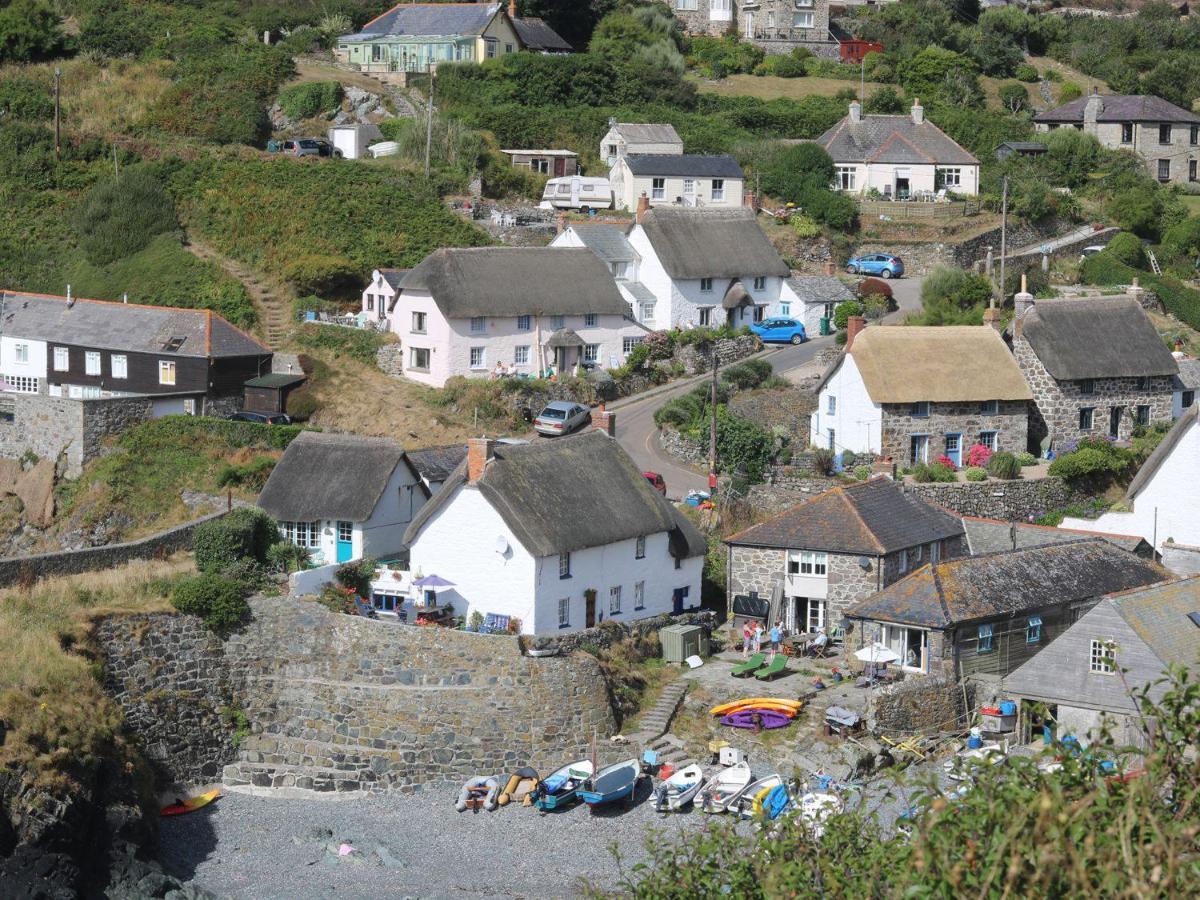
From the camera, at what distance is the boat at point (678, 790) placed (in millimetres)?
38250

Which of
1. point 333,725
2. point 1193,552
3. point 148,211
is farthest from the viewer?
point 148,211

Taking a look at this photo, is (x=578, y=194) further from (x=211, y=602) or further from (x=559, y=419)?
(x=211, y=602)

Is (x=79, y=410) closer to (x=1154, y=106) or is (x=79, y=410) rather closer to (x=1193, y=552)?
(x=1193, y=552)

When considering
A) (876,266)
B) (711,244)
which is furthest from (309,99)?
(876,266)

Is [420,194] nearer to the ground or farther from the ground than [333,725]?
farther from the ground

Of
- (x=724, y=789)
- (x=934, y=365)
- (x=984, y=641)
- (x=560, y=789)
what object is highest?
(x=934, y=365)

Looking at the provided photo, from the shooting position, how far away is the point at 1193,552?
159 ft

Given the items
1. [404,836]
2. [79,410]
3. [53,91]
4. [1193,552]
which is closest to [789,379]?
[1193,552]

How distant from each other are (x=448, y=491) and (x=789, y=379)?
63.3 feet

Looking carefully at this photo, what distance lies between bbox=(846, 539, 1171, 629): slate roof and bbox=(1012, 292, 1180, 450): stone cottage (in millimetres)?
10111

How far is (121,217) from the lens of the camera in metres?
68.8

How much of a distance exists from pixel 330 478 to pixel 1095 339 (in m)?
23.6

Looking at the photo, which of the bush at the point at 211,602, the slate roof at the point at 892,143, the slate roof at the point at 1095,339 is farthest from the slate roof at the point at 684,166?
the bush at the point at 211,602

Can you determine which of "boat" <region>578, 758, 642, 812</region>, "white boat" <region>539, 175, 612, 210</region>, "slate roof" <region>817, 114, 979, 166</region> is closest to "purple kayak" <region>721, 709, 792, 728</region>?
"boat" <region>578, 758, 642, 812</region>
